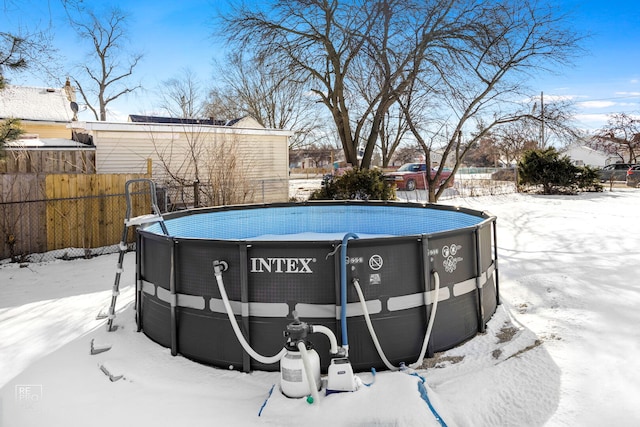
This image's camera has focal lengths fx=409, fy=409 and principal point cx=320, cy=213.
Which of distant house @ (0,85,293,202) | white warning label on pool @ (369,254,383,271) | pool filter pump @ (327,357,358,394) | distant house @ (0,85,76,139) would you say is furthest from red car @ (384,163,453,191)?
pool filter pump @ (327,357,358,394)

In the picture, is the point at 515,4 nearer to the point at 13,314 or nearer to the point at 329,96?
the point at 329,96

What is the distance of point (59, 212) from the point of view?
→ 669 centimetres

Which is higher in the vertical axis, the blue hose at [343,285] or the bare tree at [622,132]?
the bare tree at [622,132]

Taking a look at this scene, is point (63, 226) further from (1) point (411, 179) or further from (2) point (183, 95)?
(2) point (183, 95)

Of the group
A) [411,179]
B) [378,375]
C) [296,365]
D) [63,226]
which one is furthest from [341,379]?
[411,179]

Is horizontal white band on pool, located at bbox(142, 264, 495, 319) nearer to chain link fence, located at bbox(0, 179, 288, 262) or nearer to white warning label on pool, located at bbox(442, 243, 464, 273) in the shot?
white warning label on pool, located at bbox(442, 243, 464, 273)

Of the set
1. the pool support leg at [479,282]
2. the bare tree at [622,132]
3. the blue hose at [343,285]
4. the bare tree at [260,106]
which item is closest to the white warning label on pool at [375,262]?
the blue hose at [343,285]

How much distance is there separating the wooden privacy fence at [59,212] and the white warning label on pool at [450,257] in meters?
5.99

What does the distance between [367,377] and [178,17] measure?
1263cm

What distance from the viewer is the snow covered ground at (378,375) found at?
7.64ft

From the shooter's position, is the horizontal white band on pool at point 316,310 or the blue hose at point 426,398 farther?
the horizontal white band on pool at point 316,310

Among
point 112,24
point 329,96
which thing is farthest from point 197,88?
point 329,96

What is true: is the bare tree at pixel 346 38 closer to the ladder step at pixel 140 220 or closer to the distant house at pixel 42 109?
the ladder step at pixel 140 220

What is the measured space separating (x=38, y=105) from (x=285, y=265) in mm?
20875
